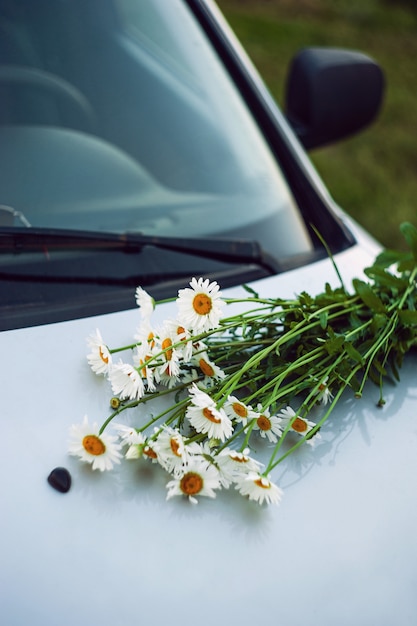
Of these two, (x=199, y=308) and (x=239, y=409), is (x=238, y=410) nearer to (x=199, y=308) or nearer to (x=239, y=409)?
(x=239, y=409)

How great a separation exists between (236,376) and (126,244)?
46cm

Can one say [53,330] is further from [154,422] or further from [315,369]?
[315,369]

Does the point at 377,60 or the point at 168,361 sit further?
the point at 377,60

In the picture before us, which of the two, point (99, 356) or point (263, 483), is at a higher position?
point (99, 356)

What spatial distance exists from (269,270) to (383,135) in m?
5.43

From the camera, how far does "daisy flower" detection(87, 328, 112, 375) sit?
1360 millimetres

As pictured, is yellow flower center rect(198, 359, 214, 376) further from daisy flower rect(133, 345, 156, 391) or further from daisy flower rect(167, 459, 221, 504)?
daisy flower rect(167, 459, 221, 504)

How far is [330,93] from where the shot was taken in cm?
244

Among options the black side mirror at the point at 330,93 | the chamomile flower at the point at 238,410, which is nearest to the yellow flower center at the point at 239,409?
the chamomile flower at the point at 238,410

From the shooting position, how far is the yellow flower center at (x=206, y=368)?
4.52 feet

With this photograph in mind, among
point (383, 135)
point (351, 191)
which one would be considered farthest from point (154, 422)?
point (383, 135)

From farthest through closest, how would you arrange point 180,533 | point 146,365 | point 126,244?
point 126,244
point 146,365
point 180,533

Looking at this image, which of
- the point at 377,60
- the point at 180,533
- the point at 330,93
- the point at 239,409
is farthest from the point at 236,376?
the point at 377,60

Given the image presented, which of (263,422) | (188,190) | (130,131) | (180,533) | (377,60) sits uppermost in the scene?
(377,60)
